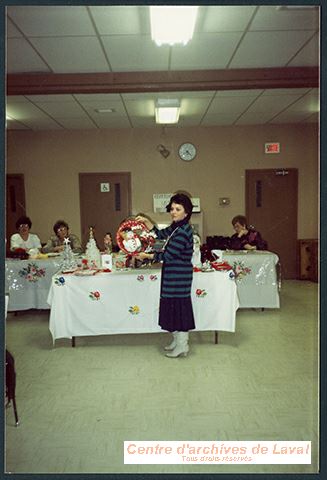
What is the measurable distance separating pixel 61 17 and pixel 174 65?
4.53 feet

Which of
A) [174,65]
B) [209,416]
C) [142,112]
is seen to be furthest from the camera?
[142,112]

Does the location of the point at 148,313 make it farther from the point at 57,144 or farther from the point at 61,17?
the point at 57,144

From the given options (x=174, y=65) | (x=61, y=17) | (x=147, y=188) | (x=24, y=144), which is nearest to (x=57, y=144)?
(x=24, y=144)

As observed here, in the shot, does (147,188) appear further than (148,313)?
Yes

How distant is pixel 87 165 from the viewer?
7.37 m

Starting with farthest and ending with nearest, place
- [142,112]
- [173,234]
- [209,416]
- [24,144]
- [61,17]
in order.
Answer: [24,144] → [142,112] → [173,234] → [61,17] → [209,416]

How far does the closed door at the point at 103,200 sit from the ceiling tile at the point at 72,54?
3243 millimetres

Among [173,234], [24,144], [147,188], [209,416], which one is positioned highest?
[24,144]

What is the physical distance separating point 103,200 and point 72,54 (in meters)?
3.79

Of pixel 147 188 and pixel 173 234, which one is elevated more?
pixel 147 188

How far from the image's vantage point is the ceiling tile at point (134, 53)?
353cm

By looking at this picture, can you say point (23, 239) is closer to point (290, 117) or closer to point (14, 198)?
point (14, 198)

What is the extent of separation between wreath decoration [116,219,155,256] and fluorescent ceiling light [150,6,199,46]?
61.7 inches

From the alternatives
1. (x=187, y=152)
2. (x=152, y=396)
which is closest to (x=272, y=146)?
(x=187, y=152)
